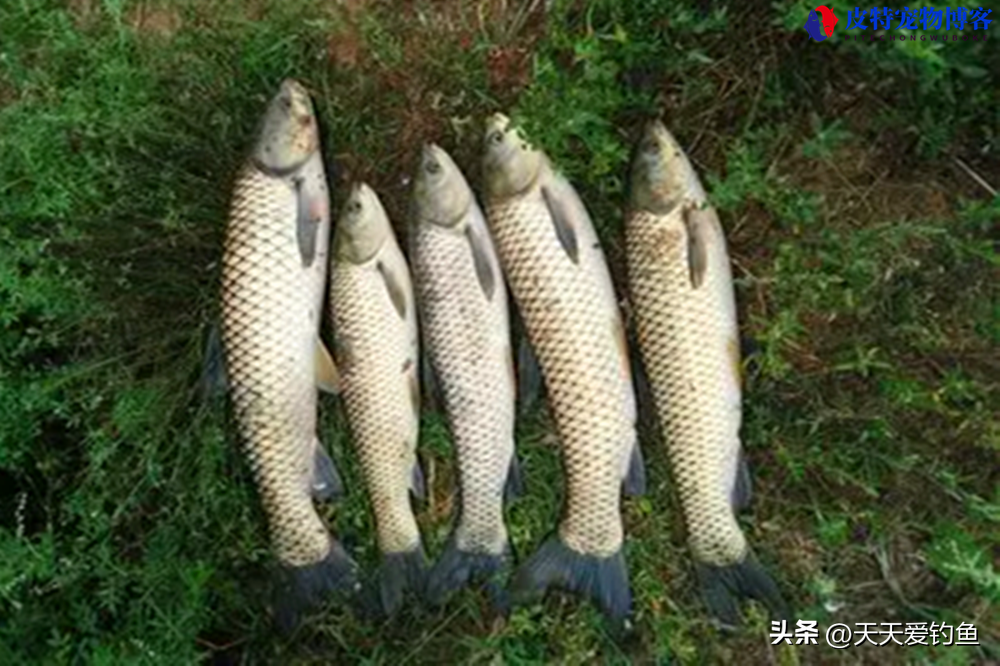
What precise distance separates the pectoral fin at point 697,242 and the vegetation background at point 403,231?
0.14m

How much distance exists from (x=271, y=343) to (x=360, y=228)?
1.38 feet

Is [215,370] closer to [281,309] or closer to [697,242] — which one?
[281,309]

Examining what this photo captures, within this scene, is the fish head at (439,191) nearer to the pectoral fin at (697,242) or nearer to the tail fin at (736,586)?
the pectoral fin at (697,242)

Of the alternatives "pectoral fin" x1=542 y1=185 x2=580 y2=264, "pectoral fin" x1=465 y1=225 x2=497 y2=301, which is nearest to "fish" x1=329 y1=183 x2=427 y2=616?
"pectoral fin" x1=465 y1=225 x2=497 y2=301

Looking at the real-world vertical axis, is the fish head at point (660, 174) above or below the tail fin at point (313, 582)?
above

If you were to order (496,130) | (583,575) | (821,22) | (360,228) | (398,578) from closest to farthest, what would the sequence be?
(821,22)
(496,130)
(360,228)
(583,575)
(398,578)

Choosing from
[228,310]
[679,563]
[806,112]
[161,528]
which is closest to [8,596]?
[161,528]

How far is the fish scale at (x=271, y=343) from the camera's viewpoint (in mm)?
3818

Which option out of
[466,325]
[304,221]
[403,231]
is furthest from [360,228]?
[466,325]

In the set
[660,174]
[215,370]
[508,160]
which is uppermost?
[660,174]

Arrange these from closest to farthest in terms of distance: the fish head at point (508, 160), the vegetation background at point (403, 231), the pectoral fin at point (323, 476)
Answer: the fish head at point (508, 160) < the vegetation background at point (403, 231) < the pectoral fin at point (323, 476)

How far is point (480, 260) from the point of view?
3828 mm

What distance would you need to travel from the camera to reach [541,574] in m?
4.00

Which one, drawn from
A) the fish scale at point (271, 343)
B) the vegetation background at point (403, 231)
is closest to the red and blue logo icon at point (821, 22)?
the vegetation background at point (403, 231)
